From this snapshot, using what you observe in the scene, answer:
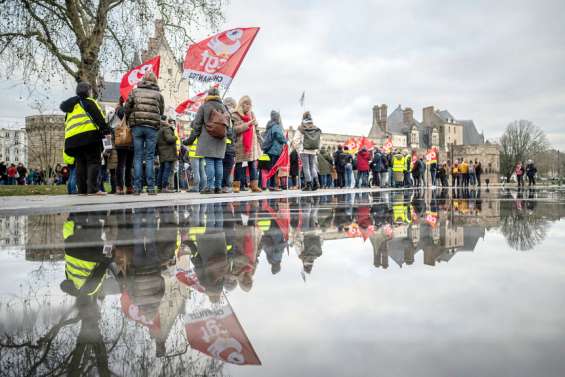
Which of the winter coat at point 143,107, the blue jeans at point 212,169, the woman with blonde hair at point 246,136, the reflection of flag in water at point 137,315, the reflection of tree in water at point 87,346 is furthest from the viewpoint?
the woman with blonde hair at point 246,136

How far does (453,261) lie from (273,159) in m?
10.0

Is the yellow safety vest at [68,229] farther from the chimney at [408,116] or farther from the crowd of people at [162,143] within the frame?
the chimney at [408,116]

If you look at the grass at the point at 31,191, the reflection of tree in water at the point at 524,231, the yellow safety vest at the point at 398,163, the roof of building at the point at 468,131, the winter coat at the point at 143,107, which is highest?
the roof of building at the point at 468,131

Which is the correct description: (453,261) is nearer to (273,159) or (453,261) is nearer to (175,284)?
(175,284)

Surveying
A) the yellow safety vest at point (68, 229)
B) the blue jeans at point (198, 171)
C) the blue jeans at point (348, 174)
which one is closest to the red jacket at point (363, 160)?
the blue jeans at point (348, 174)

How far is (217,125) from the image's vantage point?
871 centimetres

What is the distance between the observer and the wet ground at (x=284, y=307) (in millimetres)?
1080

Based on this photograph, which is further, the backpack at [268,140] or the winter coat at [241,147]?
the backpack at [268,140]

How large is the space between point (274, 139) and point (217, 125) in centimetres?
296

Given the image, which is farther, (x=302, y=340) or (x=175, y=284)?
(x=175, y=284)

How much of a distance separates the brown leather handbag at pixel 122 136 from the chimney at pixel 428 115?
97.9 m

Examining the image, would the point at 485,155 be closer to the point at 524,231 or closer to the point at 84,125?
the point at 84,125

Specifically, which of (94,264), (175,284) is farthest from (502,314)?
(94,264)

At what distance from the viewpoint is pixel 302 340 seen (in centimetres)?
120
